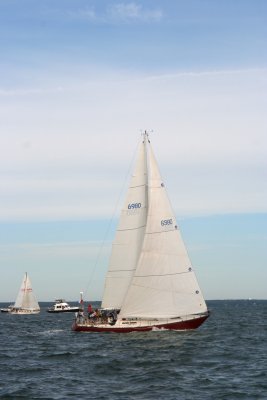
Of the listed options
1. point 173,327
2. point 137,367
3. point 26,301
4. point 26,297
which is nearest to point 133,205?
point 173,327

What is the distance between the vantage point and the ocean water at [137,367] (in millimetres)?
28781

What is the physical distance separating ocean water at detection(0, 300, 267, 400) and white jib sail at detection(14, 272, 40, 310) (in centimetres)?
8070

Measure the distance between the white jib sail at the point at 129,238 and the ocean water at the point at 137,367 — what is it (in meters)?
4.32

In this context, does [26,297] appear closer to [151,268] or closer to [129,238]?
[129,238]

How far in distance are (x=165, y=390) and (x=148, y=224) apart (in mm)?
25454

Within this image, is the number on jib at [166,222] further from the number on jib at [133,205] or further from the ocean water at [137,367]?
the ocean water at [137,367]

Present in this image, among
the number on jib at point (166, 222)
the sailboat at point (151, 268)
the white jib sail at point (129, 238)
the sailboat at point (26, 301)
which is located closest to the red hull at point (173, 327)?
the sailboat at point (151, 268)

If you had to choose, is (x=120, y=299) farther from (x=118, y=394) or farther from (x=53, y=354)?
(x=118, y=394)

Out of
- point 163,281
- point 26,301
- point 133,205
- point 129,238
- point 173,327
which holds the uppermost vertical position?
point 26,301

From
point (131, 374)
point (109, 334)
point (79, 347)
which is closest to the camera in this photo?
point (131, 374)

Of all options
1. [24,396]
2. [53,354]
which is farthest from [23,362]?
[24,396]

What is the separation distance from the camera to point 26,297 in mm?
138750

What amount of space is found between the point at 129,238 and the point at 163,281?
6.18m

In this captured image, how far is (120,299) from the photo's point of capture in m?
56.8
